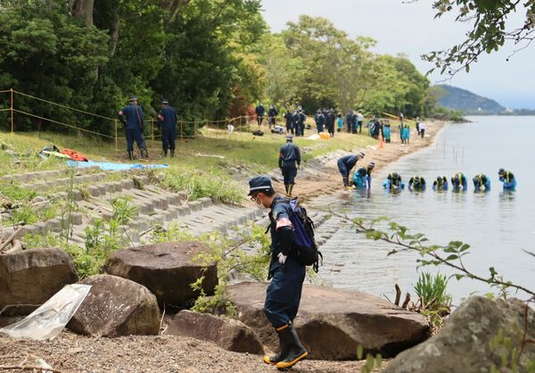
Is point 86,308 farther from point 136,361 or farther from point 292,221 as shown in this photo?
point 292,221

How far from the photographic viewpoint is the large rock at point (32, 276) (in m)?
8.46

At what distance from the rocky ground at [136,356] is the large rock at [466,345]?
2679 millimetres

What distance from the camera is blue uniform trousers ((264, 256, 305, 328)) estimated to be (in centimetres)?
732

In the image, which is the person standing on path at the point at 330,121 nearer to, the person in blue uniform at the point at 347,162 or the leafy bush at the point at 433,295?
the person in blue uniform at the point at 347,162

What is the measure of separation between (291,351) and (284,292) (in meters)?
0.56

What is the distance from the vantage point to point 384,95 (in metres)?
98.3

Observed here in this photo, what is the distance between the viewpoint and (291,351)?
7.46 metres

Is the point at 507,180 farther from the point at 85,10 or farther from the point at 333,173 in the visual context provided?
the point at 85,10

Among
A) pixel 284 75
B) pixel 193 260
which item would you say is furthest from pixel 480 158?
pixel 193 260

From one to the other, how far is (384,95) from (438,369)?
3753 inches

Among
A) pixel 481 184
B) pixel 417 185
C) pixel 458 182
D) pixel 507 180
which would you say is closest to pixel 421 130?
pixel 507 180

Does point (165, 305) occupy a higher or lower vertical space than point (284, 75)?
lower

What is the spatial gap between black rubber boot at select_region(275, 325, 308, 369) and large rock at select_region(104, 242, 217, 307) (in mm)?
1939

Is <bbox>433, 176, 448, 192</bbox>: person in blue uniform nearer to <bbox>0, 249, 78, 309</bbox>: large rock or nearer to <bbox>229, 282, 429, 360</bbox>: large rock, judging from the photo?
<bbox>229, 282, 429, 360</bbox>: large rock
